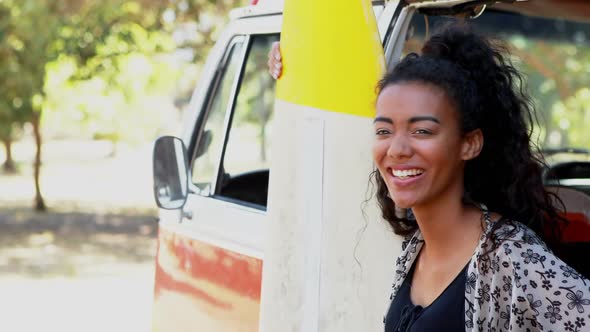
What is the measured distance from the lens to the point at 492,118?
2.15 meters

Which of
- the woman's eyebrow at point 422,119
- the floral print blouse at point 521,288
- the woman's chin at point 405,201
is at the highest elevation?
the woman's eyebrow at point 422,119

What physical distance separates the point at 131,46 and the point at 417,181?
1334cm

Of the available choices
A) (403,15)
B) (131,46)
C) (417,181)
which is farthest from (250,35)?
(131,46)

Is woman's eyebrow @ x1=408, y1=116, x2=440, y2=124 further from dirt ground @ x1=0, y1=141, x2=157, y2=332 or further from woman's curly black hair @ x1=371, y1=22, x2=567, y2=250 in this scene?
dirt ground @ x1=0, y1=141, x2=157, y2=332

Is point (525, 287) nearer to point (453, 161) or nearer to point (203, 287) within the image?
point (453, 161)

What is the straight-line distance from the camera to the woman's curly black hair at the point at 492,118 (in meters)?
2.14

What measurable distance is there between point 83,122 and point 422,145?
72.2ft

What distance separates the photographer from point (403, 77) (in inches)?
86.8

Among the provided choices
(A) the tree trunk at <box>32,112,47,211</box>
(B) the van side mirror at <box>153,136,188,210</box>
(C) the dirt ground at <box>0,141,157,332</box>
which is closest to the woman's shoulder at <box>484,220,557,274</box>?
(B) the van side mirror at <box>153,136,188,210</box>

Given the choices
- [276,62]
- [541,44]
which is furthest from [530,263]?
[541,44]

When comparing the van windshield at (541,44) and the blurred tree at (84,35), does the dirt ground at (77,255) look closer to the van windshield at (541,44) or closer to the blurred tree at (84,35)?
the blurred tree at (84,35)

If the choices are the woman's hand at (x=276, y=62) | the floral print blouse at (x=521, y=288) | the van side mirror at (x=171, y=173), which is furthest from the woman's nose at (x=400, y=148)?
the van side mirror at (x=171, y=173)

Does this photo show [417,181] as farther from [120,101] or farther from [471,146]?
[120,101]

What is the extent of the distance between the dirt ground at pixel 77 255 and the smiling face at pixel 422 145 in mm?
7415
